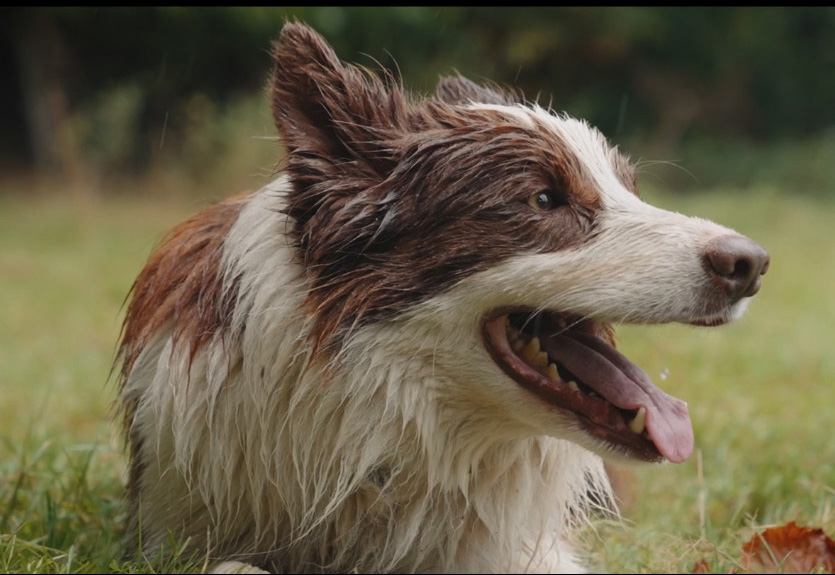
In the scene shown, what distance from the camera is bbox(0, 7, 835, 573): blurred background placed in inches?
150

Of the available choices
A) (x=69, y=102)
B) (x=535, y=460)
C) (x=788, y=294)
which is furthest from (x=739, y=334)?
(x=69, y=102)

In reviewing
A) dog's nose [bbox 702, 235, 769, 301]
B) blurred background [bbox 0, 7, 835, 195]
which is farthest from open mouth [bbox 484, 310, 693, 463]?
blurred background [bbox 0, 7, 835, 195]

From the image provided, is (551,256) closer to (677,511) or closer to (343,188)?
(343,188)

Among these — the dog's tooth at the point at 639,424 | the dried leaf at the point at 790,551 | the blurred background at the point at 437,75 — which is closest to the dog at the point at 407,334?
the dog's tooth at the point at 639,424

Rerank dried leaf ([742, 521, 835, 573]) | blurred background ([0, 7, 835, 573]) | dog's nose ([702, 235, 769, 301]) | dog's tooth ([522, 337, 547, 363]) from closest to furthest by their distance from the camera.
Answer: dog's nose ([702, 235, 769, 301]) → dog's tooth ([522, 337, 547, 363]) → dried leaf ([742, 521, 835, 573]) → blurred background ([0, 7, 835, 573])

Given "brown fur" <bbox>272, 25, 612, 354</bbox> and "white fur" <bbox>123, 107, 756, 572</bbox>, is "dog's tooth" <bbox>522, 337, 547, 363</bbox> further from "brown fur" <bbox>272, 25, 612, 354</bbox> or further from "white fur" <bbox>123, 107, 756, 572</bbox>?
"brown fur" <bbox>272, 25, 612, 354</bbox>

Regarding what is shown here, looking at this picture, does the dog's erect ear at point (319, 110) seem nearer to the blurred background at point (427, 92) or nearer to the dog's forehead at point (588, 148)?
the blurred background at point (427, 92)

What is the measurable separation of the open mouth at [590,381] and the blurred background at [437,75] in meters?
7.54

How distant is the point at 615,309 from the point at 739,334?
17.7ft

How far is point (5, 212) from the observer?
13.4m

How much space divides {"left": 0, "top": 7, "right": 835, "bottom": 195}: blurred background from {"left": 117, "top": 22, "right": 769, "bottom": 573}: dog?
287 inches

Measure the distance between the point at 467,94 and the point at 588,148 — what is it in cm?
60

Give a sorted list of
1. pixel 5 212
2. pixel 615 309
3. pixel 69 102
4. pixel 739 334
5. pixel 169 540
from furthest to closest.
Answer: pixel 69 102, pixel 5 212, pixel 739 334, pixel 169 540, pixel 615 309

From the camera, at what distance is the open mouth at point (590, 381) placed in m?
2.75
